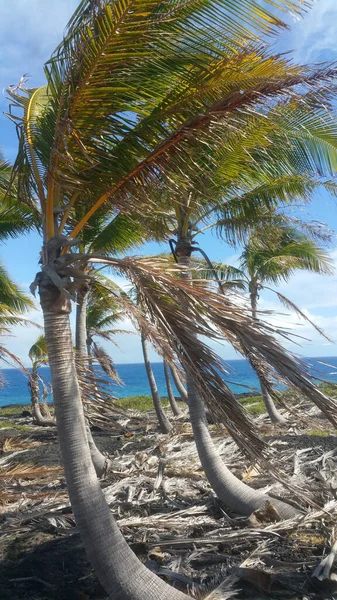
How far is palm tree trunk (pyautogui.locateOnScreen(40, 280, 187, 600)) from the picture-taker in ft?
12.6

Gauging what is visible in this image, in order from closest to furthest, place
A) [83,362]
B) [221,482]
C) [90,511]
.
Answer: [90,511] → [83,362] → [221,482]

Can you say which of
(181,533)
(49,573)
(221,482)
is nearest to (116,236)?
(221,482)

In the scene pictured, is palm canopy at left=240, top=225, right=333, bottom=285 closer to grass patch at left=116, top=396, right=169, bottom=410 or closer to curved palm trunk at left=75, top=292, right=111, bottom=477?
curved palm trunk at left=75, top=292, right=111, bottom=477

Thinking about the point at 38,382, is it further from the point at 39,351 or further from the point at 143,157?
the point at 143,157

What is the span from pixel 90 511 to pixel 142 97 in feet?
10.7

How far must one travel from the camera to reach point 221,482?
5945 mm

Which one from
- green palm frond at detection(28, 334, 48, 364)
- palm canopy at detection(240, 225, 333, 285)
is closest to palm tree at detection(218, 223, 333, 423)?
palm canopy at detection(240, 225, 333, 285)

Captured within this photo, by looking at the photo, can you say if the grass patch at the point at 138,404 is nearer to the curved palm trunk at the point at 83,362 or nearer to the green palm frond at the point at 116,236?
the curved palm trunk at the point at 83,362

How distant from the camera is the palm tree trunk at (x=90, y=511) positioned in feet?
12.6

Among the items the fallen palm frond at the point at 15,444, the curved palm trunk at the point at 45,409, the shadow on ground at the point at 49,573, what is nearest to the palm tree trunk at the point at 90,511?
the shadow on ground at the point at 49,573

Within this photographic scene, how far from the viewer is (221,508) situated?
20.3 ft

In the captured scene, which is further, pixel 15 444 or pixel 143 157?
pixel 15 444

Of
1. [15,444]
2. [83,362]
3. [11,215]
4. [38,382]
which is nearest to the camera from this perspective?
[83,362]

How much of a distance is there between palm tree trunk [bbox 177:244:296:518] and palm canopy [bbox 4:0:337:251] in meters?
1.77
